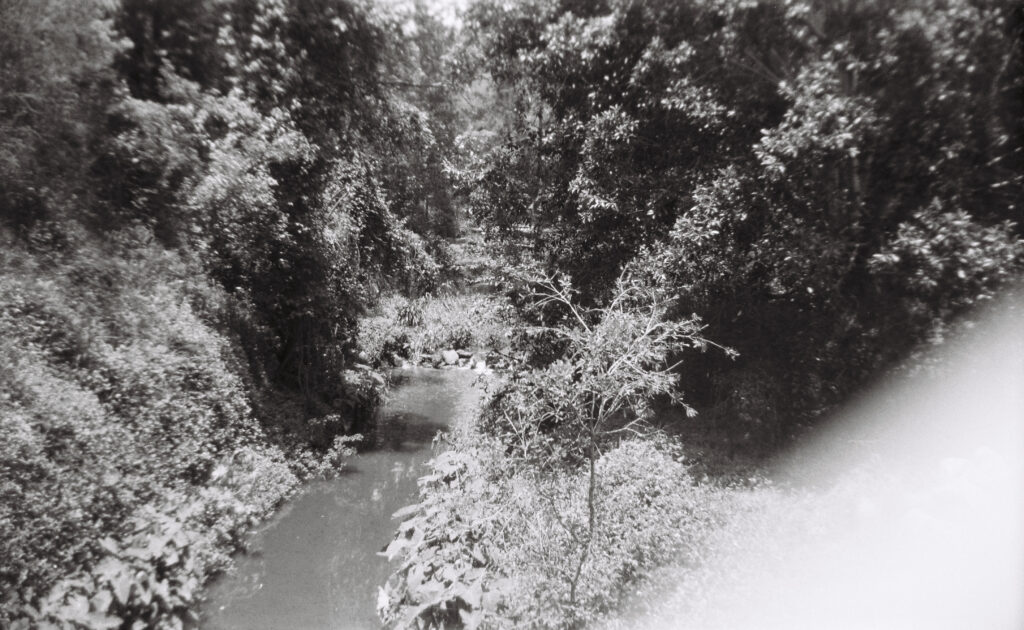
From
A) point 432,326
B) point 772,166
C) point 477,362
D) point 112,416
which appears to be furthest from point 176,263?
point 477,362

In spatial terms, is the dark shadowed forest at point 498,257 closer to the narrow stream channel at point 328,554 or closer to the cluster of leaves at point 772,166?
the cluster of leaves at point 772,166

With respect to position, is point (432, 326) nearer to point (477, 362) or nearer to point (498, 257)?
point (477, 362)

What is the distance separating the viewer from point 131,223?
20.4 ft

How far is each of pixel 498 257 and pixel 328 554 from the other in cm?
652

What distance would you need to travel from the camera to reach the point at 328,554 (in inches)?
271

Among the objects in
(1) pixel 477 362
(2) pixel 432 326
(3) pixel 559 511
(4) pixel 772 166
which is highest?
(4) pixel 772 166

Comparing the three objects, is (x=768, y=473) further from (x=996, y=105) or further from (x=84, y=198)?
(x=84, y=198)

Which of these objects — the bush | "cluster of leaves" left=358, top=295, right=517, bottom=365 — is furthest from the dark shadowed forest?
"cluster of leaves" left=358, top=295, right=517, bottom=365

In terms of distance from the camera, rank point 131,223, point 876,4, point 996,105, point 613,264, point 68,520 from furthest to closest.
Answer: point 613,264 → point 131,223 → point 876,4 → point 996,105 → point 68,520

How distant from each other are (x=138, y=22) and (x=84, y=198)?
3.00 meters

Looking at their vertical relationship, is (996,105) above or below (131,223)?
above

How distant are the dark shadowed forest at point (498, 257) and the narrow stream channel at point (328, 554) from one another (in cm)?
35

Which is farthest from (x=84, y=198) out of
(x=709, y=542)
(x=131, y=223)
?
(x=709, y=542)

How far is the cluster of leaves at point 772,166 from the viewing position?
516 centimetres
